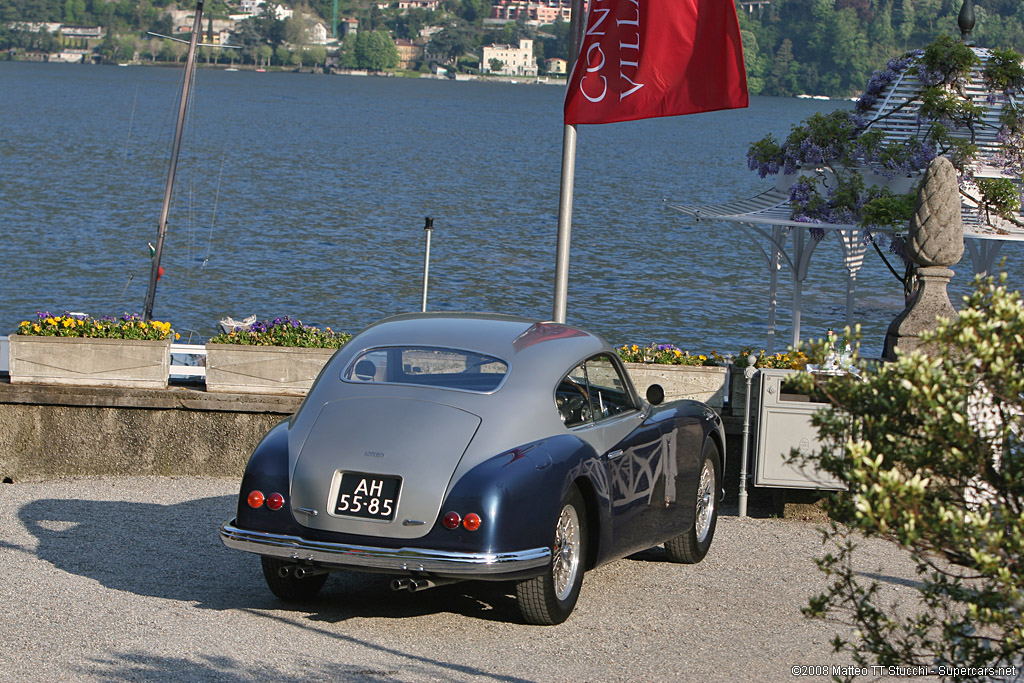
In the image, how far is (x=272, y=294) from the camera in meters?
39.8

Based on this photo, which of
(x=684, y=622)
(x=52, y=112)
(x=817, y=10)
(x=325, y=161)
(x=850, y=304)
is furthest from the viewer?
(x=817, y=10)

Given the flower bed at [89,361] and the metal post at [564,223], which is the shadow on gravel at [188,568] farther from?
the metal post at [564,223]

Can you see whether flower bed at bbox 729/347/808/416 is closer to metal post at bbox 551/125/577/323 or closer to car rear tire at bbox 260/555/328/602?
metal post at bbox 551/125/577/323

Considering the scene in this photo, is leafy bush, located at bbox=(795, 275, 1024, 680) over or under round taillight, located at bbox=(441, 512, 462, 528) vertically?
over

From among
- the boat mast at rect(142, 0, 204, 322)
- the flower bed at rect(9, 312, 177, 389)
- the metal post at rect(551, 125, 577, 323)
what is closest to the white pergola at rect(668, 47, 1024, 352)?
the metal post at rect(551, 125, 577, 323)

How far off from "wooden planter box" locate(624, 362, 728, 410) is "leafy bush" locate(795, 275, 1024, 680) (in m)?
7.25

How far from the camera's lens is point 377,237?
5231cm

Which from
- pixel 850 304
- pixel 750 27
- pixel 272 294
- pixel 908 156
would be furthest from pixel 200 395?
pixel 750 27

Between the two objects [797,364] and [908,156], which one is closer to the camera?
[797,364]

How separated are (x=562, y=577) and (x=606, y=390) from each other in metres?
1.44

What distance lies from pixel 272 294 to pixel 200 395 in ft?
92.8

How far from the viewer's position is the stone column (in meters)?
11.3

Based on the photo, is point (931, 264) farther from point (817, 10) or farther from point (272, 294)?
point (817, 10)

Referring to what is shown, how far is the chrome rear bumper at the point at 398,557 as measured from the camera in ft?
23.3
